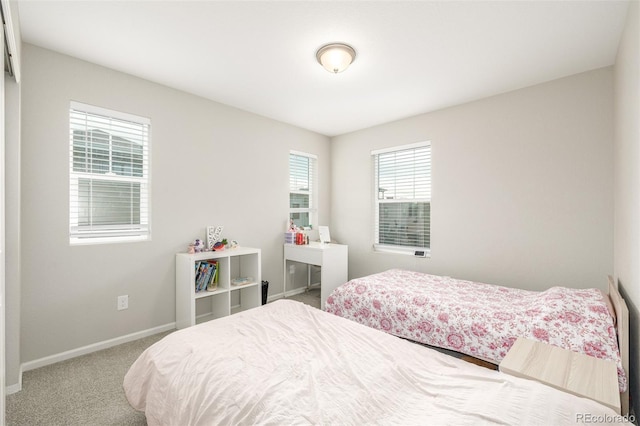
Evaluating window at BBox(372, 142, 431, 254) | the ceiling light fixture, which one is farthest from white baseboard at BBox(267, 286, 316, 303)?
the ceiling light fixture

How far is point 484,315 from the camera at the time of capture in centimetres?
220

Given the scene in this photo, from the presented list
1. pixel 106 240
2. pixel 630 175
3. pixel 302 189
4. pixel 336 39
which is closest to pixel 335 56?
pixel 336 39

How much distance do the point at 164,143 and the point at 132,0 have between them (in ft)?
4.59

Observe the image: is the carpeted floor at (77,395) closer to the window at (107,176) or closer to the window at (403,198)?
the window at (107,176)

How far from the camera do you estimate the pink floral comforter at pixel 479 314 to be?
6.03 ft

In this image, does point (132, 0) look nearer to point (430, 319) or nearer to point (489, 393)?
point (489, 393)

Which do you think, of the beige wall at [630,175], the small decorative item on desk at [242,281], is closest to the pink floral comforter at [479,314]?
the beige wall at [630,175]

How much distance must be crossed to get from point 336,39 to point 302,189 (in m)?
2.56

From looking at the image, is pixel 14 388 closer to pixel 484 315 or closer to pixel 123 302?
pixel 123 302

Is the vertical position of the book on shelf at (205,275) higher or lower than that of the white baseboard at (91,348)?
higher

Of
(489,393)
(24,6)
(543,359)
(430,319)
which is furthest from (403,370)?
(24,6)

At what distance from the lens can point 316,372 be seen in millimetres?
1347

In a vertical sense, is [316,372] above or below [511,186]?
below

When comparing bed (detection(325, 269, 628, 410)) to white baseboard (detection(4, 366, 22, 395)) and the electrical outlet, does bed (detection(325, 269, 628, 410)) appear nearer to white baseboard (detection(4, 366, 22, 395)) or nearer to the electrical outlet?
the electrical outlet
